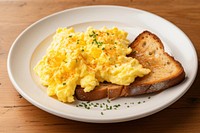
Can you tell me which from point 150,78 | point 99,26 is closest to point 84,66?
point 150,78

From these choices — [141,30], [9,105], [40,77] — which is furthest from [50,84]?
[141,30]

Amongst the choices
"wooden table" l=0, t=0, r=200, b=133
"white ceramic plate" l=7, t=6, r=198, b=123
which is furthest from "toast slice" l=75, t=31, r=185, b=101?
"wooden table" l=0, t=0, r=200, b=133

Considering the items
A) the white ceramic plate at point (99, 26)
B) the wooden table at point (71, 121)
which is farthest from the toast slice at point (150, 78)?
the wooden table at point (71, 121)

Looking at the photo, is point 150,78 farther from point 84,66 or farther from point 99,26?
point 99,26

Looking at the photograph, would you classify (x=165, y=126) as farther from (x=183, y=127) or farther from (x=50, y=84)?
(x=50, y=84)

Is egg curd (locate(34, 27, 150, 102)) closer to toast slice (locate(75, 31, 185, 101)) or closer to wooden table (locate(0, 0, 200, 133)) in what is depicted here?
toast slice (locate(75, 31, 185, 101))
